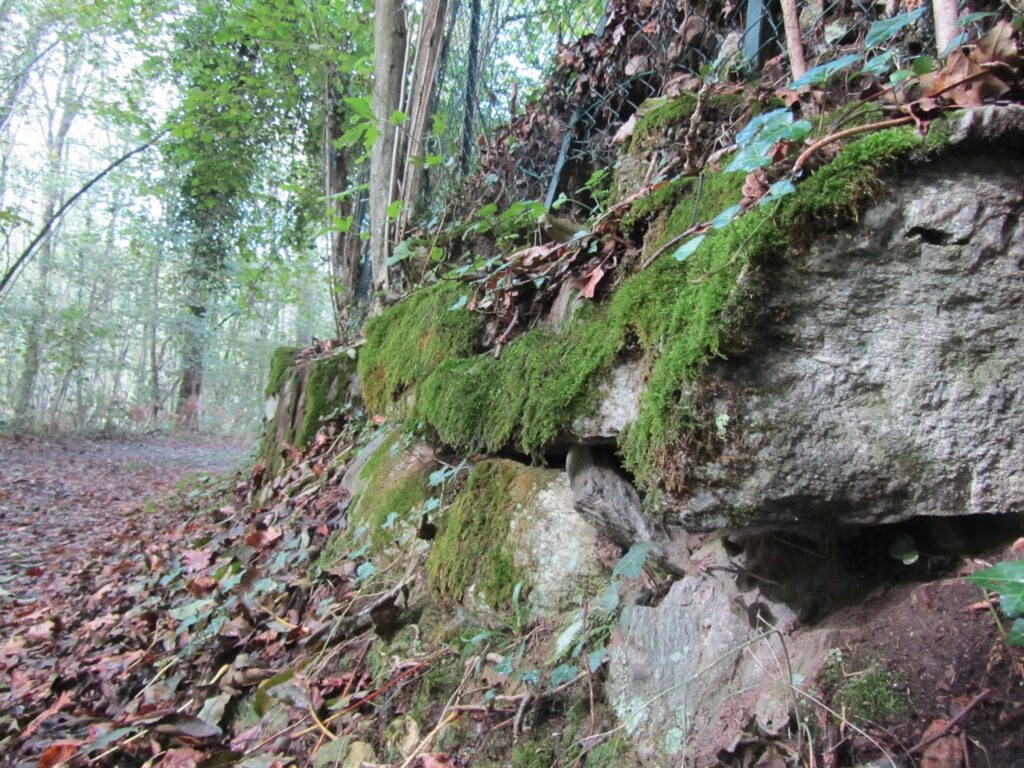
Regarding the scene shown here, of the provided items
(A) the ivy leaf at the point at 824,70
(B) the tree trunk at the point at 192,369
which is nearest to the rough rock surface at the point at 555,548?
(A) the ivy leaf at the point at 824,70

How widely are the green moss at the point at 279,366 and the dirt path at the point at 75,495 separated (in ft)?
6.10

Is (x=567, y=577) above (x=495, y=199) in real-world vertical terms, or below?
below

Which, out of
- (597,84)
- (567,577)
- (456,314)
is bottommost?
(567,577)

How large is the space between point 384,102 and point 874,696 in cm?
532

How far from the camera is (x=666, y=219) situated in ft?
6.14

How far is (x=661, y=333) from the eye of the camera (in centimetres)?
147

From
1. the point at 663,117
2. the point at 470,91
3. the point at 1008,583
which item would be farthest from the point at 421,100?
the point at 1008,583

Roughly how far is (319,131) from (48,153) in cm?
1357

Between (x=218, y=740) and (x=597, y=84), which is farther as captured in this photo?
(x=597, y=84)

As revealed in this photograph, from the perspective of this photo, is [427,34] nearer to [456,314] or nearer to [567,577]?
[456,314]

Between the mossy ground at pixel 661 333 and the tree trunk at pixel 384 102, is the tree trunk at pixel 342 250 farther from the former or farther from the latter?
the mossy ground at pixel 661 333

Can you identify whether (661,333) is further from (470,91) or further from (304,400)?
(304,400)

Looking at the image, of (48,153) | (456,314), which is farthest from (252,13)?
(48,153)

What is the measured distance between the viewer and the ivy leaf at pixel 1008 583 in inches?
39.2
